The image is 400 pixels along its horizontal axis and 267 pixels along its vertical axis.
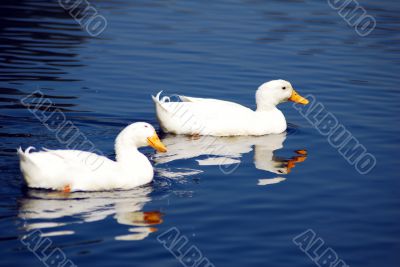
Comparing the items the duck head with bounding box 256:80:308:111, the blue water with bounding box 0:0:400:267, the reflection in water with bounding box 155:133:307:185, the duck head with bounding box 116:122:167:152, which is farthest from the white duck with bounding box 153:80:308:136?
the duck head with bounding box 116:122:167:152

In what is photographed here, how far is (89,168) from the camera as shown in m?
10.0

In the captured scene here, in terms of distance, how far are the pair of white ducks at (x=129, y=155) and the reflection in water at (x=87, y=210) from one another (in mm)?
157

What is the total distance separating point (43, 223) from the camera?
8.87m

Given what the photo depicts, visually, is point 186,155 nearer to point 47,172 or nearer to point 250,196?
point 250,196

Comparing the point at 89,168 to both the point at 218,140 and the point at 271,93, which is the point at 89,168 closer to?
the point at 218,140

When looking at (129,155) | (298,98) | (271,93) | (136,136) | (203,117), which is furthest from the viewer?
(298,98)

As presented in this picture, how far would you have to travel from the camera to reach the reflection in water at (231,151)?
11.6 meters

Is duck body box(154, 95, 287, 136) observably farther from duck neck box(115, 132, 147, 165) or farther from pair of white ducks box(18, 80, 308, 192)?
duck neck box(115, 132, 147, 165)

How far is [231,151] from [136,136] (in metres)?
2.19

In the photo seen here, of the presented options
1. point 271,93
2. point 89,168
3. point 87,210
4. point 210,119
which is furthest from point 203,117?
point 87,210

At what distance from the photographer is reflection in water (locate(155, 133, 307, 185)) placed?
11609 mm

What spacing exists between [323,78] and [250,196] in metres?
6.83

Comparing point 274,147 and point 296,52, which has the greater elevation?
point 296,52

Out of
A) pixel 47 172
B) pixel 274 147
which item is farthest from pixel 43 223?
pixel 274 147
